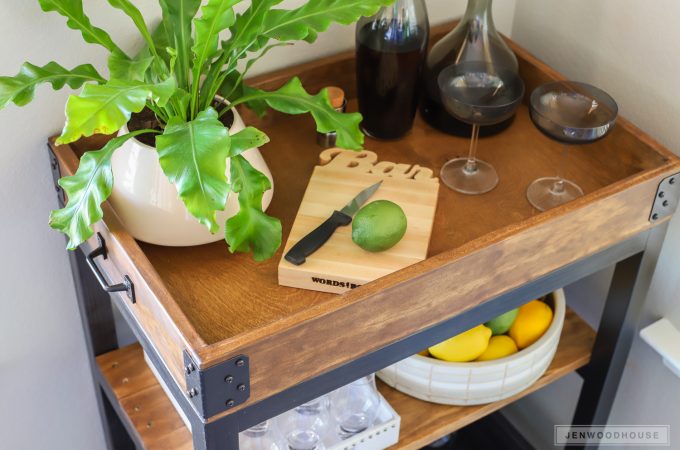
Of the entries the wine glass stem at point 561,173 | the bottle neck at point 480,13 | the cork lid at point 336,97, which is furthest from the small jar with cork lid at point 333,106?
the wine glass stem at point 561,173

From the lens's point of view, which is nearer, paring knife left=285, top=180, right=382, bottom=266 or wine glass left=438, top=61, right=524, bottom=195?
paring knife left=285, top=180, right=382, bottom=266

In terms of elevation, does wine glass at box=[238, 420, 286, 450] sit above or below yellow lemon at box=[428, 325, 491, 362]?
below

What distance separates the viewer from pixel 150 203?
1148mm

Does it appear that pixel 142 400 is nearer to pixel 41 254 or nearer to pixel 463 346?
pixel 41 254

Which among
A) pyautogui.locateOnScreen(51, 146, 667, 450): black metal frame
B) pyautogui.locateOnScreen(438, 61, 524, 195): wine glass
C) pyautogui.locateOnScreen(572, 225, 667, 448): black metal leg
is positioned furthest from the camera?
pyautogui.locateOnScreen(572, 225, 667, 448): black metal leg

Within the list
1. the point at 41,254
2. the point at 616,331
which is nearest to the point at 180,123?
the point at 41,254

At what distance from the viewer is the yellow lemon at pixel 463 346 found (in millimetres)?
1425

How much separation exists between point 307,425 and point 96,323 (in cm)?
40

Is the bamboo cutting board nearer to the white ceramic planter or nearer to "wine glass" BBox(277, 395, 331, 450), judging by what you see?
the white ceramic planter

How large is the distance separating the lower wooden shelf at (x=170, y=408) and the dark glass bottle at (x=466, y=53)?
0.45 meters

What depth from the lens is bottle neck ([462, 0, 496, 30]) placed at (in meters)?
1.41

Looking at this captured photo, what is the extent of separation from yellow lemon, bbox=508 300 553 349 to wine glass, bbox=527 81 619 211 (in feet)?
0.75

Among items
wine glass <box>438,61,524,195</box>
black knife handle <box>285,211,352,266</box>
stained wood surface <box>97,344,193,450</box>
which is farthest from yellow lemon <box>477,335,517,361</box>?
stained wood surface <box>97,344,193,450</box>

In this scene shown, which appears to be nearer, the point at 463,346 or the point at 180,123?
the point at 180,123
